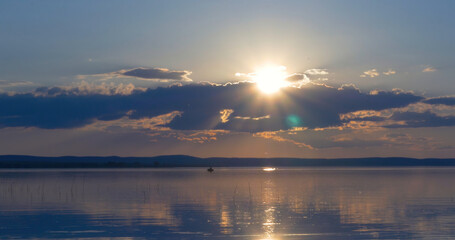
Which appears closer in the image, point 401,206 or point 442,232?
point 442,232

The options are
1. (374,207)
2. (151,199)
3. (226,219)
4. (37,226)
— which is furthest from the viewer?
(151,199)

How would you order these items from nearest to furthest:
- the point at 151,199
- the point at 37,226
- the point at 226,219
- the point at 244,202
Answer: the point at 37,226
the point at 226,219
the point at 244,202
the point at 151,199

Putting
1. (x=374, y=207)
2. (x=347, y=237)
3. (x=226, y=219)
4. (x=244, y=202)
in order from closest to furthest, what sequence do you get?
(x=347, y=237) < (x=226, y=219) < (x=374, y=207) < (x=244, y=202)

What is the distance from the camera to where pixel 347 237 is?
32.7m

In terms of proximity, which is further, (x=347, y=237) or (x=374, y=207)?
(x=374, y=207)

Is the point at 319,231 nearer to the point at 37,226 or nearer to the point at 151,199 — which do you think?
the point at 37,226

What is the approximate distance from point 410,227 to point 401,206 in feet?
50.2

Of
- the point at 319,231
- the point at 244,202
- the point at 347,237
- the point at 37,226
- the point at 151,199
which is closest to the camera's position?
the point at 347,237

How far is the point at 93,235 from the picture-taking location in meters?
33.3

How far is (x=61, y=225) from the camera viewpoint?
126ft

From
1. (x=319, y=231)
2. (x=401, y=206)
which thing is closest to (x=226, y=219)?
(x=319, y=231)

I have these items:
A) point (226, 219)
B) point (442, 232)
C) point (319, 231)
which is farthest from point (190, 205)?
point (442, 232)

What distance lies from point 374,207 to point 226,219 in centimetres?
1574

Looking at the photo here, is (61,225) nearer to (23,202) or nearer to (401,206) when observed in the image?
(23,202)
